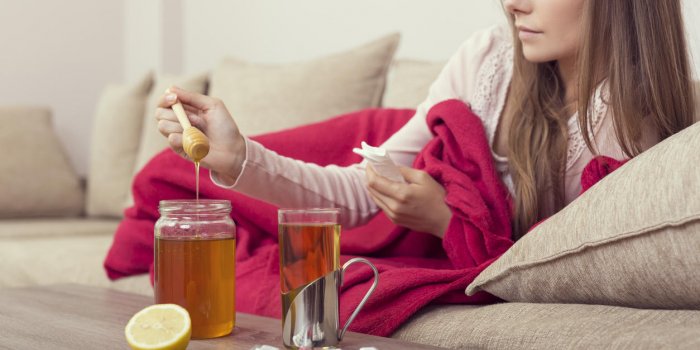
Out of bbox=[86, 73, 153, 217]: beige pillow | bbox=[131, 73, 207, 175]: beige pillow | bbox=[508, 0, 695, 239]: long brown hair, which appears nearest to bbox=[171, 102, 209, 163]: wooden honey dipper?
bbox=[508, 0, 695, 239]: long brown hair

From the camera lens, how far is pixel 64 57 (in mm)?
3627

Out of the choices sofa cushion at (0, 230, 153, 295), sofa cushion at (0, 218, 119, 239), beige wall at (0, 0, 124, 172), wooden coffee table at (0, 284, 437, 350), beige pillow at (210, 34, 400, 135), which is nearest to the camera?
wooden coffee table at (0, 284, 437, 350)

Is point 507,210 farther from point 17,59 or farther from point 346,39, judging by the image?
point 17,59

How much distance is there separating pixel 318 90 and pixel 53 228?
1.01m

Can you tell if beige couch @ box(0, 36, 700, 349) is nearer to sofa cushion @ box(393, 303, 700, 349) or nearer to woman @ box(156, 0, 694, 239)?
sofa cushion @ box(393, 303, 700, 349)

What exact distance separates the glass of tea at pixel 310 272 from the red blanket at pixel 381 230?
196 mm

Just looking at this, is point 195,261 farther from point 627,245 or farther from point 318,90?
point 318,90

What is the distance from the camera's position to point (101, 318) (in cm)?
109

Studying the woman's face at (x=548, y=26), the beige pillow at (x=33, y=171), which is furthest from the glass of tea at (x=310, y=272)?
the beige pillow at (x=33, y=171)

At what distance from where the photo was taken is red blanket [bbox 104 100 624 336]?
1107 millimetres

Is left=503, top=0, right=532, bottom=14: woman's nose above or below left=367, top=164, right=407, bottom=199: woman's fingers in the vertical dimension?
above

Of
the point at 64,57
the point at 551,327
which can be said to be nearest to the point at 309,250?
the point at 551,327

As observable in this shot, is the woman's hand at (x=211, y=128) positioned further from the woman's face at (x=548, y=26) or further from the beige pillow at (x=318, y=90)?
the beige pillow at (x=318, y=90)

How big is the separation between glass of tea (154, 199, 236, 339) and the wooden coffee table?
30mm
